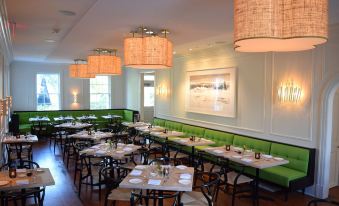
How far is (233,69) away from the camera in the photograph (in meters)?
7.22

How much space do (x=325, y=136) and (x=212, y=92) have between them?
3.38 m

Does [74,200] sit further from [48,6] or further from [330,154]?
[330,154]

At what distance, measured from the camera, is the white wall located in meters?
12.6

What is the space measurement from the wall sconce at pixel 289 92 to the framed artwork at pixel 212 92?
57.1 inches

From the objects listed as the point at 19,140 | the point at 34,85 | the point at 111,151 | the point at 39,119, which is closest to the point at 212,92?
the point at 111,151

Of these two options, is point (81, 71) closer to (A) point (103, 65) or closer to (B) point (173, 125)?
(A) point (103, 65)

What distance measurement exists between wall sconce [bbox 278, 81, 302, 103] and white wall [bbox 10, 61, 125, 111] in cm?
1000

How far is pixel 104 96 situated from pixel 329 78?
1125 centimetres

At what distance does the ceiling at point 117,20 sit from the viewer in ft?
13.6

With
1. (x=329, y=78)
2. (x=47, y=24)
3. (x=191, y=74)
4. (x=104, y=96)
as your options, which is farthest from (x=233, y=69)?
(x=104, y=96)

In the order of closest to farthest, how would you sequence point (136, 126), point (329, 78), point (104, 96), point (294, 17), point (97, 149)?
point (294, 17)
point (329, 78)
point (97, 149)
point (136, 126)
point (104, 96)

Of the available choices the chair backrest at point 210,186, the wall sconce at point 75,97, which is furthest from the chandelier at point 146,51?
the wall sconce at point 75,97

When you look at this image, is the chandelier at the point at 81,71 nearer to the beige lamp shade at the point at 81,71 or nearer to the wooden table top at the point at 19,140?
the beige lamp shade at the point at 81,71

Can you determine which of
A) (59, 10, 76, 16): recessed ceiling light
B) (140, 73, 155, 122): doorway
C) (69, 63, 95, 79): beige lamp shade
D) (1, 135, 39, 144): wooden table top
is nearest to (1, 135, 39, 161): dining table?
(1, 135, 39, 144): wooden table top
